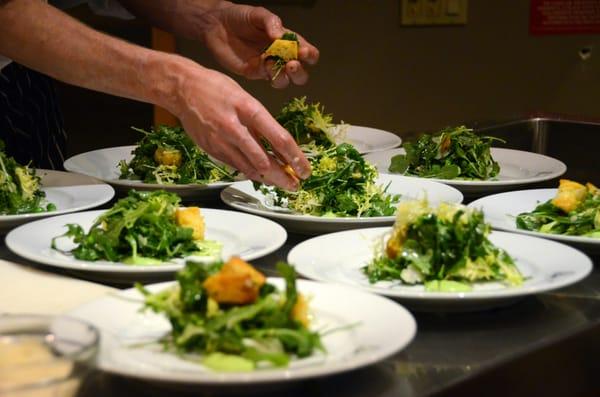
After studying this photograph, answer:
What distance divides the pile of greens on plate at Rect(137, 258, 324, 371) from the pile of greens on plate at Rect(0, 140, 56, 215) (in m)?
0.92

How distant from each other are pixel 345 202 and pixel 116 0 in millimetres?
1419

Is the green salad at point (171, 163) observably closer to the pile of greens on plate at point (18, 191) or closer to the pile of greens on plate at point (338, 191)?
the pile of greens on plate at point (338, 191)

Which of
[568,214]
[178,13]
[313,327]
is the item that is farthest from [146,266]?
[178,13]

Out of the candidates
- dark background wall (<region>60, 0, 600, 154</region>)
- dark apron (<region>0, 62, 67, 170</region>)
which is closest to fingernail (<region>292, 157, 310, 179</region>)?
dark apron (<region>0, 62, 67, 170</region>)

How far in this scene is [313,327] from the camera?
4.03 feet

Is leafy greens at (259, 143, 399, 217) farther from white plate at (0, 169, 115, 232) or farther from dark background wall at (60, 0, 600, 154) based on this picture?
dark background wall at (60, 0, 600, 154)

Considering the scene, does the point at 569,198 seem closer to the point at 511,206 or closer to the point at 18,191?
the point at 511,206

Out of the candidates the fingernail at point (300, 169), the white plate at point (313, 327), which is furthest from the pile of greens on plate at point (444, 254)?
the fingernail at point (300, 169)

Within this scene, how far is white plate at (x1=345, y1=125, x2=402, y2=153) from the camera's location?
9.09 feet

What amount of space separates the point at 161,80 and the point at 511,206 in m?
0.81

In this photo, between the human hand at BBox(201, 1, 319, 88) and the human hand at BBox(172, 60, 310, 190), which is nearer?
the human hand at BBox(172, 60, 310, 190)

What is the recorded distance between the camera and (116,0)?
3.05 meters

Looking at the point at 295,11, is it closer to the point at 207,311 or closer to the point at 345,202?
the point at 345,202

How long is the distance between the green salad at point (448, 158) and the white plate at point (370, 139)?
23cm
